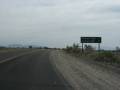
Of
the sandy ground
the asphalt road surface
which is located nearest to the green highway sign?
the sandy ground

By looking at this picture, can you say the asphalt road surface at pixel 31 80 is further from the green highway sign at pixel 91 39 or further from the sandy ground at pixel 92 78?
the green highway sign at pixel 91 39

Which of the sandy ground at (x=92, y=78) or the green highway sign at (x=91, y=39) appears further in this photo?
the green highway sign at (x=91, y=39)

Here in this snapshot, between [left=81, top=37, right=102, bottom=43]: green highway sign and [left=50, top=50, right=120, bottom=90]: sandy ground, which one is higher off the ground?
[left=81, top=37, right=102, bottom=43]: green highway sign

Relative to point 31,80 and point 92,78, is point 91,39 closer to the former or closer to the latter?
point 92,78

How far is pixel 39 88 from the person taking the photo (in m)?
12.1

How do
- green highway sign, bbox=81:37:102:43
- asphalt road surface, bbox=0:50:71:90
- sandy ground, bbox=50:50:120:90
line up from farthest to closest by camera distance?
green highway sign, bbox=81:37:102:43 → sandy ground, bbox=50:50:120:90 → asphalt road surface, bbox=0:50:71:90

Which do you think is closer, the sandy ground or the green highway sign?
the sandy ground

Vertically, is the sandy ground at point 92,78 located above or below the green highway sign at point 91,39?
below

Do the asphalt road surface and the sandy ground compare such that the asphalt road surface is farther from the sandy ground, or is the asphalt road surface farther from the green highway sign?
the green highway sign

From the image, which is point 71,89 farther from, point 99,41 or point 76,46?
point 76,46

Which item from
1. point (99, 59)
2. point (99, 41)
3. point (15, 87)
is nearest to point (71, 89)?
point (15, 87)

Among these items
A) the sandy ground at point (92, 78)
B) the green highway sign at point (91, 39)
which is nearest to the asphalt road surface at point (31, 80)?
the sandy ground at point (92, 78)

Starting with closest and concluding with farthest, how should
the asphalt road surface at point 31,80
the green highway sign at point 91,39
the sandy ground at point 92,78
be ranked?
the asphalt road surface at point 31,80, the sandy ground at point 92,78, the green highway sign at point 91,39

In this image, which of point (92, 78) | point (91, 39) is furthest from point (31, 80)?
point (91, 39)
